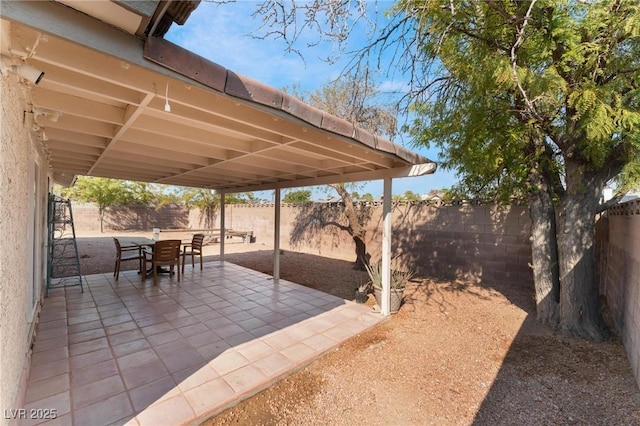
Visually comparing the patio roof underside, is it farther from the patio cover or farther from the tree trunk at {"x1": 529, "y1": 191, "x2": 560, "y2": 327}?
the tree trunk at {"x1": 529, "y1": 191, "x2": 560, "y2": 327}

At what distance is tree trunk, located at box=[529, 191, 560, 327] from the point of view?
13.0 feet

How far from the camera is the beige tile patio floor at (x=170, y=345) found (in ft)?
7.23

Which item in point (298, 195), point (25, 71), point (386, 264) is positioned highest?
point (298, 195)

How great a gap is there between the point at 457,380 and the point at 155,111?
3640mm

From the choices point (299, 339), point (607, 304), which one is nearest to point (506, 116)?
point (607, 304)

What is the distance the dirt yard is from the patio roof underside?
221cm

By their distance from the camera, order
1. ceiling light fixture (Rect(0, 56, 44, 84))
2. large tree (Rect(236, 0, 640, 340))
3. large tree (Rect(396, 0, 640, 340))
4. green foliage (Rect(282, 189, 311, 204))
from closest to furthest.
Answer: ceiling light fixture (Rect(0, 56, 44, 84)) → large tree (Rect(236, 0, 640, 340)) → large tree (Rect(396, 0, 640, 340)) → green foliage (Rect(282, 189, 311, 204))

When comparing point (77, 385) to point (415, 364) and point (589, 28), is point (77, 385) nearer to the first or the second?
point (415, 364)

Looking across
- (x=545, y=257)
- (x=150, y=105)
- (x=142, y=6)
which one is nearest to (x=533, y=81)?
(x=545, y=257)

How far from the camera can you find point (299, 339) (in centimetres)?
337

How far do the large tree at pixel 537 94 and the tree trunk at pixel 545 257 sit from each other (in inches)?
0.6

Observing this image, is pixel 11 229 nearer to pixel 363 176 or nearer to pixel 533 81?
pixel 363 176

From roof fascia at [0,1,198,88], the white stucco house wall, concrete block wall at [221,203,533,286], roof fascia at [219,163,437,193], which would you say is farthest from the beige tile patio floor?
concrete block wall at [221,203,533,286]

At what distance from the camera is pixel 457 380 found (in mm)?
2680
